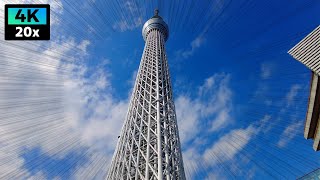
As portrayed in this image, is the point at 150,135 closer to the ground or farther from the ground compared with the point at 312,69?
closer to the ground

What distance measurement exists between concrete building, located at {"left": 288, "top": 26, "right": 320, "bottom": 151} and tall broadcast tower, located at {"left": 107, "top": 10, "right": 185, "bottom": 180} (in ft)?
50.4

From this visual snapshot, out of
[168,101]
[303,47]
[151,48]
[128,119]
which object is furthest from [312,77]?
[151,48]

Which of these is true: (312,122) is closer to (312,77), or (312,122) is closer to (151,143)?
(312,77)

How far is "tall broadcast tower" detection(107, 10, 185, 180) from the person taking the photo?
73.9ft

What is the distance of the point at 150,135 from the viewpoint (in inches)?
1013

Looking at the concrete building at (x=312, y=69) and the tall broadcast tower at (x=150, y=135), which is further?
the concrete building at (x=312, y=69)

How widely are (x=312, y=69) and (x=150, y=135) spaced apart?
18899mm

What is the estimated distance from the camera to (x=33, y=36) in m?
13.5

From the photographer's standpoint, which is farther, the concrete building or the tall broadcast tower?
the concrete building

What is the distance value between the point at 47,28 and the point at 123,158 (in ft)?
51.5

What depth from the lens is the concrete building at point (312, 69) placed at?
30.2 meters

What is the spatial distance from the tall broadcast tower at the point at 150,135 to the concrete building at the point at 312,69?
15364 mm

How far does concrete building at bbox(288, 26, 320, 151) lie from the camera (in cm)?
3018

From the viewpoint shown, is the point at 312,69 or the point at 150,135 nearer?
the point at 150,135
